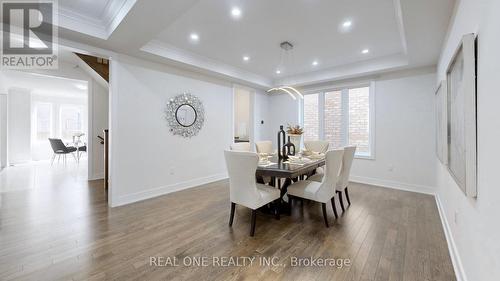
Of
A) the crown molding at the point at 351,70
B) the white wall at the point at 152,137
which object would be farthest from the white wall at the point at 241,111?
the white wall at the point at 152,137

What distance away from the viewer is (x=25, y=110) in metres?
6.92

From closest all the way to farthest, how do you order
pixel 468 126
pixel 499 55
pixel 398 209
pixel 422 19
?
pixel 499 55, pixel 468 126, pixel 422 19, pixel 398 209

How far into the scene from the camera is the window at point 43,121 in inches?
320

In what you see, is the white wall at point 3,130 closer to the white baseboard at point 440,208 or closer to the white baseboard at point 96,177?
the white baseboard at point 96,177

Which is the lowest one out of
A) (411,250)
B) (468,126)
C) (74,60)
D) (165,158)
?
(411,250)

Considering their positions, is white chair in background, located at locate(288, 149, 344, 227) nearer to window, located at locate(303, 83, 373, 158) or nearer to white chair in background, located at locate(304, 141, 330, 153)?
white chair in background, located at locate(304, 141, 330, 153)

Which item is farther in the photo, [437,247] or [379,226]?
[379,226]

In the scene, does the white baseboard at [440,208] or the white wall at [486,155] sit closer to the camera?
the white wall at [486,155]

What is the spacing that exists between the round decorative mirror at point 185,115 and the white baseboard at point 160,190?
1.24m


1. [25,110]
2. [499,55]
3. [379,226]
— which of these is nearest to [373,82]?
[379,226]

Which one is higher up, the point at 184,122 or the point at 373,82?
the point at 373,82

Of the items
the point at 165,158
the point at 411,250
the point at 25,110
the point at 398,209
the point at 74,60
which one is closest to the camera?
the point at 411,250

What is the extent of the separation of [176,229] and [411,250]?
101 inches

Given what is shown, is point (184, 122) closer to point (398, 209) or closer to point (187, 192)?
point (187, 192)
